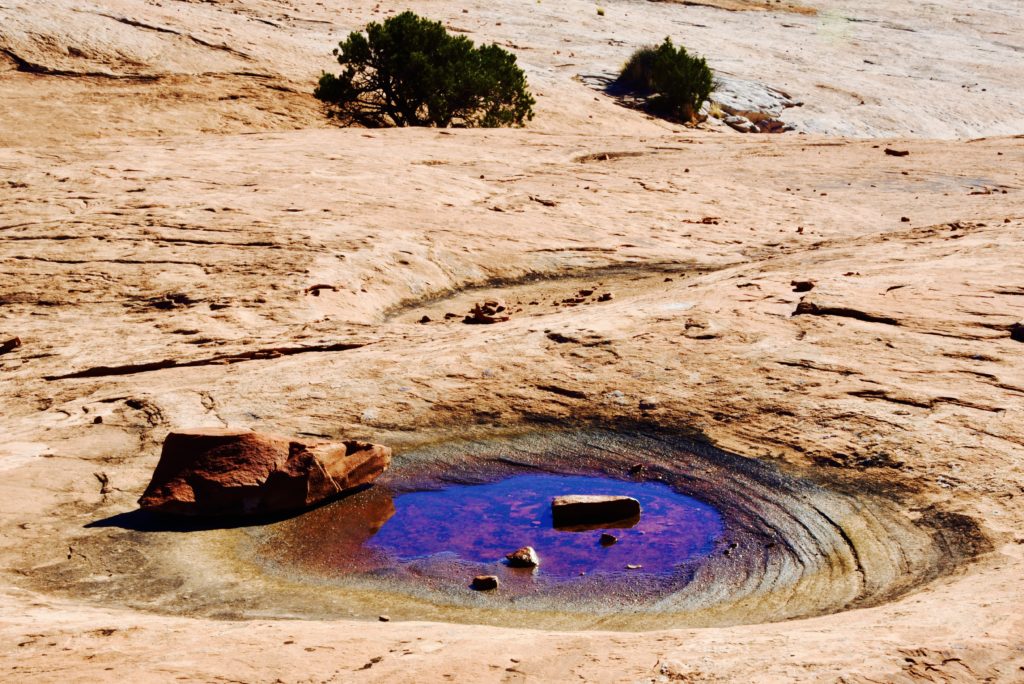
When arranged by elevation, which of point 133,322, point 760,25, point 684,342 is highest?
point 760,25

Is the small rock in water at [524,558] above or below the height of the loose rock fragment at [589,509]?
below

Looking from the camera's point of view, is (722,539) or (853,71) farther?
(853,71)

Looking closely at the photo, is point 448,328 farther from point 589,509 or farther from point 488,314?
point 589,509

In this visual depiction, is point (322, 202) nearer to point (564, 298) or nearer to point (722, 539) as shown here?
point (564, 298)

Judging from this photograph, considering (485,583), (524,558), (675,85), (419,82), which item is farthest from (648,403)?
(675,85)

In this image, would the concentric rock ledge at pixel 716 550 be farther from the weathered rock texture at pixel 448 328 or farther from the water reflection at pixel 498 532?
the weathered rock texture at pixel 448 328

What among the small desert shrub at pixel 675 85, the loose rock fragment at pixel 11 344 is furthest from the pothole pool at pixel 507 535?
the small desert shrub at pixel 675 85

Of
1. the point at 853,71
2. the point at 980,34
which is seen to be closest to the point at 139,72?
Answer: the point at 853,71
